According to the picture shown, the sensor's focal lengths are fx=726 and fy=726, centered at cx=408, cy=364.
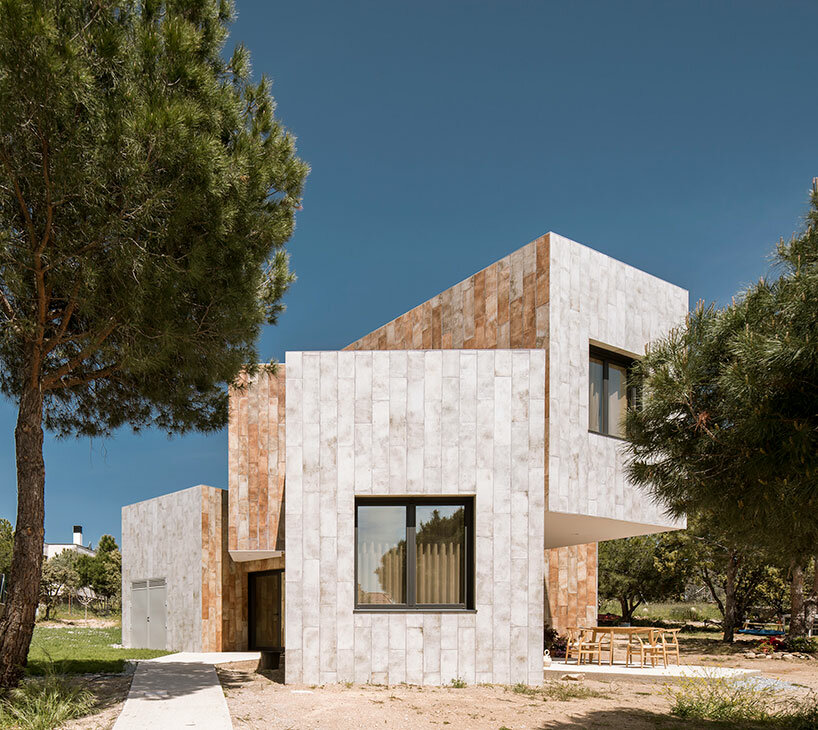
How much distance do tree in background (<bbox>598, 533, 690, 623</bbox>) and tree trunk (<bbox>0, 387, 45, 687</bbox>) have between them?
22.9m

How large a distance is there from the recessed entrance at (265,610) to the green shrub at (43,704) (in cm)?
904

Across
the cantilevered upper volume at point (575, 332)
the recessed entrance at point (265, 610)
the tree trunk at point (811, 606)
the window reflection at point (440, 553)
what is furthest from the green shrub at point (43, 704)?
the tree trunk at point (811, 606)

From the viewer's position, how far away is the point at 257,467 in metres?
16.0

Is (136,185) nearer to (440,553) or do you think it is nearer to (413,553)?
(413,553)

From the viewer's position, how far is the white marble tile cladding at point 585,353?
11.3 metres

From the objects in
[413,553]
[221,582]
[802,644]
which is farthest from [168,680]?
[802,644]

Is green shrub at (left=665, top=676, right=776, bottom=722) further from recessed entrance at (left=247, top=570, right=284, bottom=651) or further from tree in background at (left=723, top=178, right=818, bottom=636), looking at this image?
recessed entrance at (left=247, top=570, right=284, bottom=651)

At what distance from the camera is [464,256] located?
69375 millimetres

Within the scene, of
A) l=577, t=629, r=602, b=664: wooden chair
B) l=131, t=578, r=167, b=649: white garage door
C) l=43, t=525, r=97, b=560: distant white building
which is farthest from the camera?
l=43, t=525, r=97, b=560: distant white building

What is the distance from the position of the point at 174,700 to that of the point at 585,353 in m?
7.69

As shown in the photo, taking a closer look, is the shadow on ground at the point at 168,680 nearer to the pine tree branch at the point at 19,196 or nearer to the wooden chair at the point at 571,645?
the pine tree branch at the point at 19,196

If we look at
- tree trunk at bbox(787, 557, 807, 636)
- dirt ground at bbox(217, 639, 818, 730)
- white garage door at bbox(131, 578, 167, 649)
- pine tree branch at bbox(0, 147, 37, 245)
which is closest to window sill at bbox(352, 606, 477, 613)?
dirt ground at bbox(217, 639, 818, 730)

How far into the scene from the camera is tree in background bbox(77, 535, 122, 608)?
37594 millimetres

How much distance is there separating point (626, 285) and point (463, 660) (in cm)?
673
